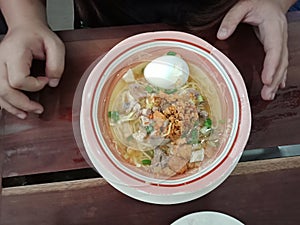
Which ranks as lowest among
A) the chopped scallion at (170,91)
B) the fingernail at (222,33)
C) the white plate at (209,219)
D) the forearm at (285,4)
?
the white plate at (209,219)

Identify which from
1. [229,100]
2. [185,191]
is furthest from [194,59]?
[185,191]

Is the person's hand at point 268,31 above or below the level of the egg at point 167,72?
above

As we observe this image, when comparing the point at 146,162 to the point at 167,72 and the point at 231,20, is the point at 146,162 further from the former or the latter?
the point at 231,20

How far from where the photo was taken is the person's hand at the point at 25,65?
696mm

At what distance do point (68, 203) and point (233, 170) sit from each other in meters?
0.25

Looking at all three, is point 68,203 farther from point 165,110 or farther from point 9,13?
point 9,13

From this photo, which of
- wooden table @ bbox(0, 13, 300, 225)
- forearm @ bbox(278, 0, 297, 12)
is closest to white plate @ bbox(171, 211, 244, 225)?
wooden table @ bbox(0, 13, 300, 225)

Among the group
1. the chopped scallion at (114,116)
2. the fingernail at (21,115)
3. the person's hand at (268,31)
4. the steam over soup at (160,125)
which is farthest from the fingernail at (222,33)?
the fingernail at (21,115)

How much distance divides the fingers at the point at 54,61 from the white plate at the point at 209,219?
0.29m

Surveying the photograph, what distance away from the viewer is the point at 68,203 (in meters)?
0.67

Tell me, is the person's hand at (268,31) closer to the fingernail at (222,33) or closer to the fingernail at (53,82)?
the fingernail at (222,33)

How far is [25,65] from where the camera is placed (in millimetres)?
703

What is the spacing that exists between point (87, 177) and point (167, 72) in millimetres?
199

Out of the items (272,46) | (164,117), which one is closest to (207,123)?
(164,117)
